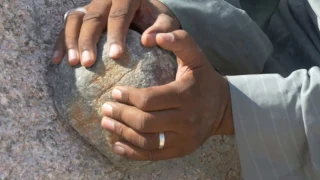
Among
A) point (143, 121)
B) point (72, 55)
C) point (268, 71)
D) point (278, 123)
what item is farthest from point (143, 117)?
point (268, 71)

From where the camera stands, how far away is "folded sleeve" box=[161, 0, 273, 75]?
153cm

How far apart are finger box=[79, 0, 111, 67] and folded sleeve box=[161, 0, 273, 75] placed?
210mm

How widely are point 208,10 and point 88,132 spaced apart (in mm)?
486

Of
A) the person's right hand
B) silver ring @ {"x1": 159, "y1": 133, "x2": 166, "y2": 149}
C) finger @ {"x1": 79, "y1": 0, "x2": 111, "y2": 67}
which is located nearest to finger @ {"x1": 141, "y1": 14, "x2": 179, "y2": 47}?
the person's right hand

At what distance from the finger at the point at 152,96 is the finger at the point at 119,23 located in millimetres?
91

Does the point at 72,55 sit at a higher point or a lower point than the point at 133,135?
higher

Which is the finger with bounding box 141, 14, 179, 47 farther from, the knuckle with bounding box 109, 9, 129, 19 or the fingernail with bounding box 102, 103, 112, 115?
the fingernail with bounding box 102, 103, 112, 115

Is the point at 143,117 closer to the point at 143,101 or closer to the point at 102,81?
the point at 143,101

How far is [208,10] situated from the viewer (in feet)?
5.08

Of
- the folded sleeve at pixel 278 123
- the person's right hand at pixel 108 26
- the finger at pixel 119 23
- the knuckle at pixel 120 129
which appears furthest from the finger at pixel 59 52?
the folded sleeve at pixel 278 123

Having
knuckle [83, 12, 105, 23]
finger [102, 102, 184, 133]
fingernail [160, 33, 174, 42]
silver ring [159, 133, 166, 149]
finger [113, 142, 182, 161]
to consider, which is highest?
fingernail [160, 33, 174, 42]

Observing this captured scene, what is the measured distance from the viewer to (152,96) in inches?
48.9

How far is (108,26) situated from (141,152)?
0.31m

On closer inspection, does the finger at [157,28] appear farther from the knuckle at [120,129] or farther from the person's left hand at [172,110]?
the knuckle at [120,129]
